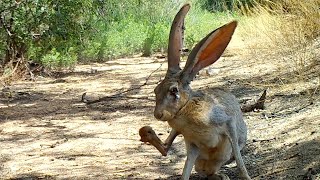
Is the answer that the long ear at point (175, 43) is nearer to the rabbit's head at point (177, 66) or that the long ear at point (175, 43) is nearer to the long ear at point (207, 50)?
the rabbit's head at point (177, 66)

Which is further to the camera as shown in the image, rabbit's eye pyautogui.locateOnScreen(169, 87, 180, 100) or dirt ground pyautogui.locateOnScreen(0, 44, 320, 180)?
dirt ground pyautogui.locateOnScreen(0, 44, 320, 180)

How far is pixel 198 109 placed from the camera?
3.66 meters

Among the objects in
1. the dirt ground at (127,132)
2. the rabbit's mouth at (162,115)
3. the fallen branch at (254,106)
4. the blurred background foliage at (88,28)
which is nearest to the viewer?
the rabbit's mouth at (162,115)

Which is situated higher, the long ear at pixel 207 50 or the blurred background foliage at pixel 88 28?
the long ear at pixel 207 50

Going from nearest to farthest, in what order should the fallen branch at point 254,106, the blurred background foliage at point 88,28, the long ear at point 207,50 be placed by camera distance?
1. the long ear at point 207,50
2. the fallen branch at point 254,106
3. the blurred background foliage at point 88,28

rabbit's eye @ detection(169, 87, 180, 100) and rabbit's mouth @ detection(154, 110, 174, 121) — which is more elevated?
rabbit's eye @ detection(169, 87, 180, 100)

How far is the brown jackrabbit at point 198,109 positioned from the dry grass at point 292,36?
92.7 inches

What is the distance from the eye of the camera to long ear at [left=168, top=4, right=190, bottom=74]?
368cm

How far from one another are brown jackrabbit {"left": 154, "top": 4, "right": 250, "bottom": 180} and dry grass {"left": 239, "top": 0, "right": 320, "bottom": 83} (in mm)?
2355

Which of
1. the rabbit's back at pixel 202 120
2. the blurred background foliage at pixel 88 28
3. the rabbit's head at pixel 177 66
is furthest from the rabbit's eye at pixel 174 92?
the blurred background foliage at pixel 88 28

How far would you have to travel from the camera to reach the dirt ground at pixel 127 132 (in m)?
4.46

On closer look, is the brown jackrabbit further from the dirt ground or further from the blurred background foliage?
the blurred background foliage

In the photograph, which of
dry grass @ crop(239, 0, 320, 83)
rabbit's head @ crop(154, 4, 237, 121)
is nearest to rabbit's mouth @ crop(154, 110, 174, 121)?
rabbit's head @ crop(154, 4, 237, 121)

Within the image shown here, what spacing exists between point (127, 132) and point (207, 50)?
9.64 feet
